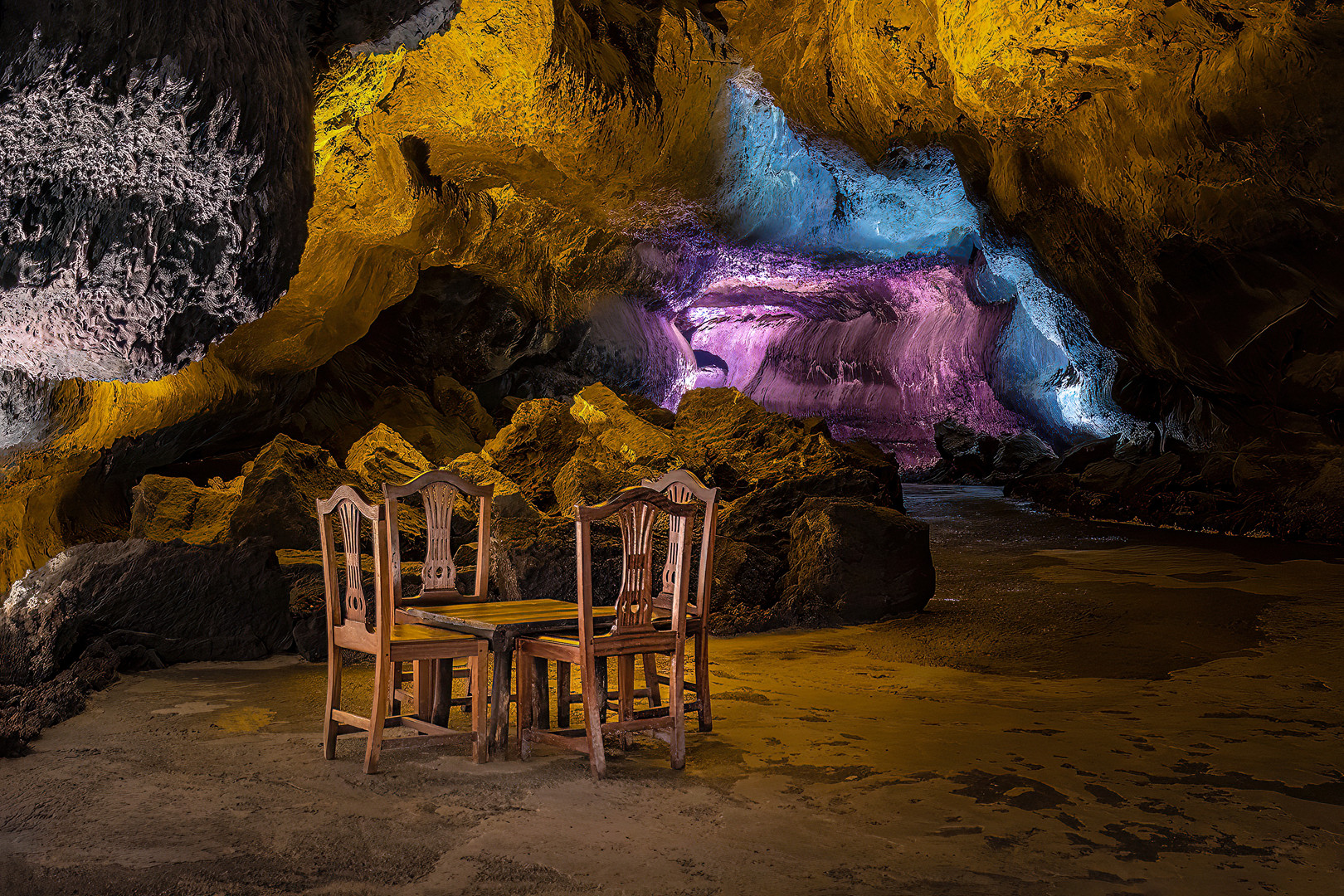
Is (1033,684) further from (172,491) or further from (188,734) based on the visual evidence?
(172,491)

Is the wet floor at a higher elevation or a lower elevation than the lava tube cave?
lower

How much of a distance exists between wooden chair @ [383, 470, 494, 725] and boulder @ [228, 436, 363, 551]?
321 centimetres

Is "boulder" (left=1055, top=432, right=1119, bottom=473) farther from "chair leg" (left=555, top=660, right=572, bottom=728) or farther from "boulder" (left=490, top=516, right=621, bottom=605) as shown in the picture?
"chair leg" (left=555, top=660, right=572, bottom=728)

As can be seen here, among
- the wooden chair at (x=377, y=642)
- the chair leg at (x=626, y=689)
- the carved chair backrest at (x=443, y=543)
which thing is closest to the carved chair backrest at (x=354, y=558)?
the wooden chair at (x=377, y=642)

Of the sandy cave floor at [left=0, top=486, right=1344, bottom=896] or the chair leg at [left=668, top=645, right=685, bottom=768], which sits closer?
the sandy cave floor at [left=0, top=486, right=1344, bottom=896]

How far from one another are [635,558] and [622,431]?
7429mm

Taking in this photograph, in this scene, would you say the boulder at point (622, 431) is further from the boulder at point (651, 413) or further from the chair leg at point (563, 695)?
the chair leg at point (563, 695)

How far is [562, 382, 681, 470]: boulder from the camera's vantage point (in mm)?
10352

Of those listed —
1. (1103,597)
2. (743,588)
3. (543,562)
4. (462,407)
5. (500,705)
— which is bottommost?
(1103,597)

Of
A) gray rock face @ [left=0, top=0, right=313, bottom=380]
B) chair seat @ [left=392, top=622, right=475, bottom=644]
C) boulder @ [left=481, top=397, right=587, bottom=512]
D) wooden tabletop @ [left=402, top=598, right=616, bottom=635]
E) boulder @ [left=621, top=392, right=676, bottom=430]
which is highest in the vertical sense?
gray rock face @ [left=0, top=0, right=313, bottom=380]

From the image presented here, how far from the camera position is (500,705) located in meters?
3.68

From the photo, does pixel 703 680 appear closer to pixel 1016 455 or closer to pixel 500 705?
pixel 500 705

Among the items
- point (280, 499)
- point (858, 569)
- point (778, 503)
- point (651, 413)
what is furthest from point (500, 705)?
point (651, 413)

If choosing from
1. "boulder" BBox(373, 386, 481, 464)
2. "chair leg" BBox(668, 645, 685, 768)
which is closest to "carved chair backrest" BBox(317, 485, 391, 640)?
"chair leg" BBox(668, 645, 685, 768)
